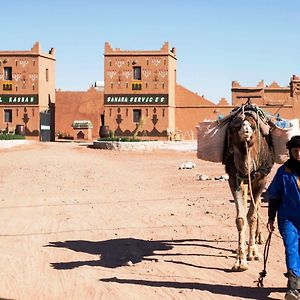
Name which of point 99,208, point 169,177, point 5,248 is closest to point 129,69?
point 169,177

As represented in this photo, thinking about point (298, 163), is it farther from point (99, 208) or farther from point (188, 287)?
point (99, 208)

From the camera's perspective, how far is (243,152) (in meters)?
7.34

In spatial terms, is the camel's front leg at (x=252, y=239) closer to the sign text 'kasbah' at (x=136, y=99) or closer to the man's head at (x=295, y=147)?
the man's head at (x=295, y=147)

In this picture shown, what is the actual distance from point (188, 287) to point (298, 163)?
1.89 metres

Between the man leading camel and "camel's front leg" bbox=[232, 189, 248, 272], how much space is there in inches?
46.1

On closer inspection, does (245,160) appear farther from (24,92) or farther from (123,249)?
(24,92)

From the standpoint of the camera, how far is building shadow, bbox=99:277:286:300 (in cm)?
624

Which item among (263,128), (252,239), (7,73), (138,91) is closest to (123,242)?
(252,239)

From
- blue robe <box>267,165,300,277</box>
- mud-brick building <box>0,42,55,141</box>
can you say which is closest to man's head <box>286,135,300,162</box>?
blue robe <box>267,165,300,277</box>

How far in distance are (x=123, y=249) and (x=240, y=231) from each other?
6.98 feet

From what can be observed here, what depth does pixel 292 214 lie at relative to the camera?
598 centimetres

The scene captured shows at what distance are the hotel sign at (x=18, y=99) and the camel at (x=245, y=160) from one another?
124ft

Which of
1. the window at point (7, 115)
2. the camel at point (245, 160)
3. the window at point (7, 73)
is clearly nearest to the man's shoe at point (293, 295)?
the camel at point (245, 160)

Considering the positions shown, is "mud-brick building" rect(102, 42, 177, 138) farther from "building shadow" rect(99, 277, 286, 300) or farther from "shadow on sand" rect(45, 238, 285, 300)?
"building shadow" rect(99, 277, 286, 300)
